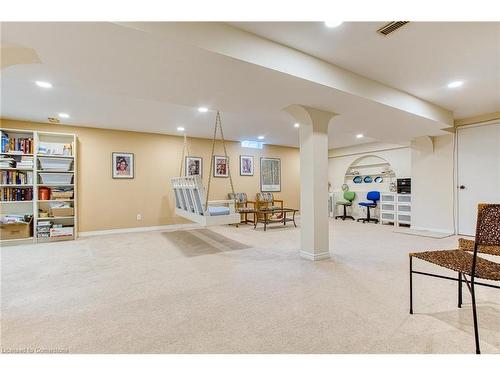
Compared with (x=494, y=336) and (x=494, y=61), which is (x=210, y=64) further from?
(x=494, y=61)

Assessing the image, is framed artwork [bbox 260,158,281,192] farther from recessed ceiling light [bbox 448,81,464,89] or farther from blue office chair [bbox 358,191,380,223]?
recessed ceiling light [bbox 448,81,464,89]

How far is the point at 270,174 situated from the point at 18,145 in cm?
594

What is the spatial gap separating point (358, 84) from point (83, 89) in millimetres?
3623

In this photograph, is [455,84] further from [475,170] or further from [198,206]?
[198,206]

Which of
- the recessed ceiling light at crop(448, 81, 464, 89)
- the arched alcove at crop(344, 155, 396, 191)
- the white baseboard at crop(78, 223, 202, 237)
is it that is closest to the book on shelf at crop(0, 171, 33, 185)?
the white baseboard at crop(78, 223, 202, 237)

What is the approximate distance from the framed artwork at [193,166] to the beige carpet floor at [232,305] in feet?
9.84

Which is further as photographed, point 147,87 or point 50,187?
point 50,187

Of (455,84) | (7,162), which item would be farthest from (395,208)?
(7,162)

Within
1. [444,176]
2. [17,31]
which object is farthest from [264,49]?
[444,176]

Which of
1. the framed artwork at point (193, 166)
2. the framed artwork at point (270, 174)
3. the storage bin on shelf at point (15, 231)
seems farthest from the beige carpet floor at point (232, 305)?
the framed artwork at point (270, 174)

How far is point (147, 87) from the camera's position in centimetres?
262

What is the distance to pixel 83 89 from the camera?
3.29m

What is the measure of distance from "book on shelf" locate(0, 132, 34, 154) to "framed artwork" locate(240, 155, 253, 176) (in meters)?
4.69
